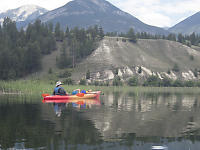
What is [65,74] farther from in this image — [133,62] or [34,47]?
[133,62]

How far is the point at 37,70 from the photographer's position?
152 metres

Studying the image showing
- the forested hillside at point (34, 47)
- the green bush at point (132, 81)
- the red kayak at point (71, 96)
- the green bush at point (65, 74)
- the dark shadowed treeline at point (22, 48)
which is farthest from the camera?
the green bush at point (132, 81)

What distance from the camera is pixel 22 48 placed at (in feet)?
456

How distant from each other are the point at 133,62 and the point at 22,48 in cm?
6052

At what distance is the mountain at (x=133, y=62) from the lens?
491 ft

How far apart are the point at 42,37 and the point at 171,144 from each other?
158m

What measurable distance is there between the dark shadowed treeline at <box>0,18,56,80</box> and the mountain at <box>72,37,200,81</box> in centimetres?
2310

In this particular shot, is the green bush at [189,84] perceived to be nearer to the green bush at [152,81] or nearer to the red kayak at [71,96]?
the green bush at [152,81]

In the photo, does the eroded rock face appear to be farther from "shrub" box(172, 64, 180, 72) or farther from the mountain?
"shrub" box(172, 64, 180, 72)

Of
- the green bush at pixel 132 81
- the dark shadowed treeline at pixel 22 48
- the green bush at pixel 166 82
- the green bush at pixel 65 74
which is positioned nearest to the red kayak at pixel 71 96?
the dark shadowed treeline at pixel 22 48

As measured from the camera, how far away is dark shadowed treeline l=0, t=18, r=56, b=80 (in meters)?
125

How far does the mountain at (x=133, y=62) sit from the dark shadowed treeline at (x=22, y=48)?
23.1m

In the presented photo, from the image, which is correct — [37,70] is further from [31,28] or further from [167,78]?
[167,78]

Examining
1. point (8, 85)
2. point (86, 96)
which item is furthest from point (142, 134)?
point (8, 85)
